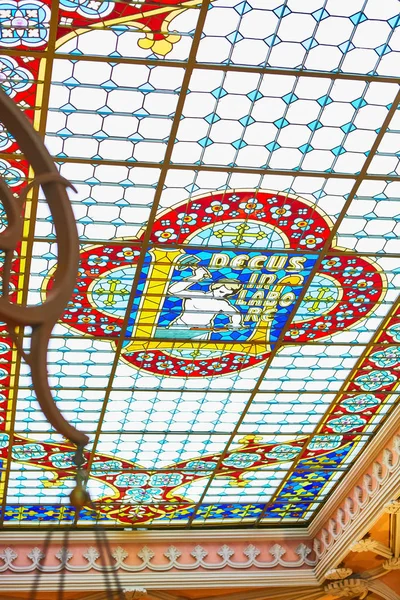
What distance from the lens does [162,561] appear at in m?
19.3

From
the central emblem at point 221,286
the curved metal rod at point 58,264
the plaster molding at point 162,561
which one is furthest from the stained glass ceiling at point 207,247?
the curved metal rod at point 58,264

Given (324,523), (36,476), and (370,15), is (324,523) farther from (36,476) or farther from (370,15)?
(370,15)

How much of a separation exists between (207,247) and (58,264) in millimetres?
9412

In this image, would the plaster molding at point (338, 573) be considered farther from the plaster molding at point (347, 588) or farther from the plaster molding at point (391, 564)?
the plaster molding at point (391, 564)

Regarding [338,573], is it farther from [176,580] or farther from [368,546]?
[176,580]

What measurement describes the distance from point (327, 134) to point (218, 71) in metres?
1.73

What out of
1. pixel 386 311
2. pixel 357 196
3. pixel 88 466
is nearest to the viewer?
pixel 357 196

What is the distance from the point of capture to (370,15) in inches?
434

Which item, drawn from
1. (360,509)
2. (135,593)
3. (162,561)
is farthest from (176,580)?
(360,509)

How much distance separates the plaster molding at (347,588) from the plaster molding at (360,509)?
326mm

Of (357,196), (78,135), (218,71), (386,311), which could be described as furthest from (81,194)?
(386,311)

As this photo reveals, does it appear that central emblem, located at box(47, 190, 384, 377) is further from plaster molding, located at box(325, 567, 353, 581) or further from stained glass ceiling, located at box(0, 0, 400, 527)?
plaster molding, located at box(325, 567, 353, 581)

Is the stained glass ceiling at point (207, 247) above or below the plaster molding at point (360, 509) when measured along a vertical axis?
above

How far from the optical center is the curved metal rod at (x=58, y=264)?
3.67m
